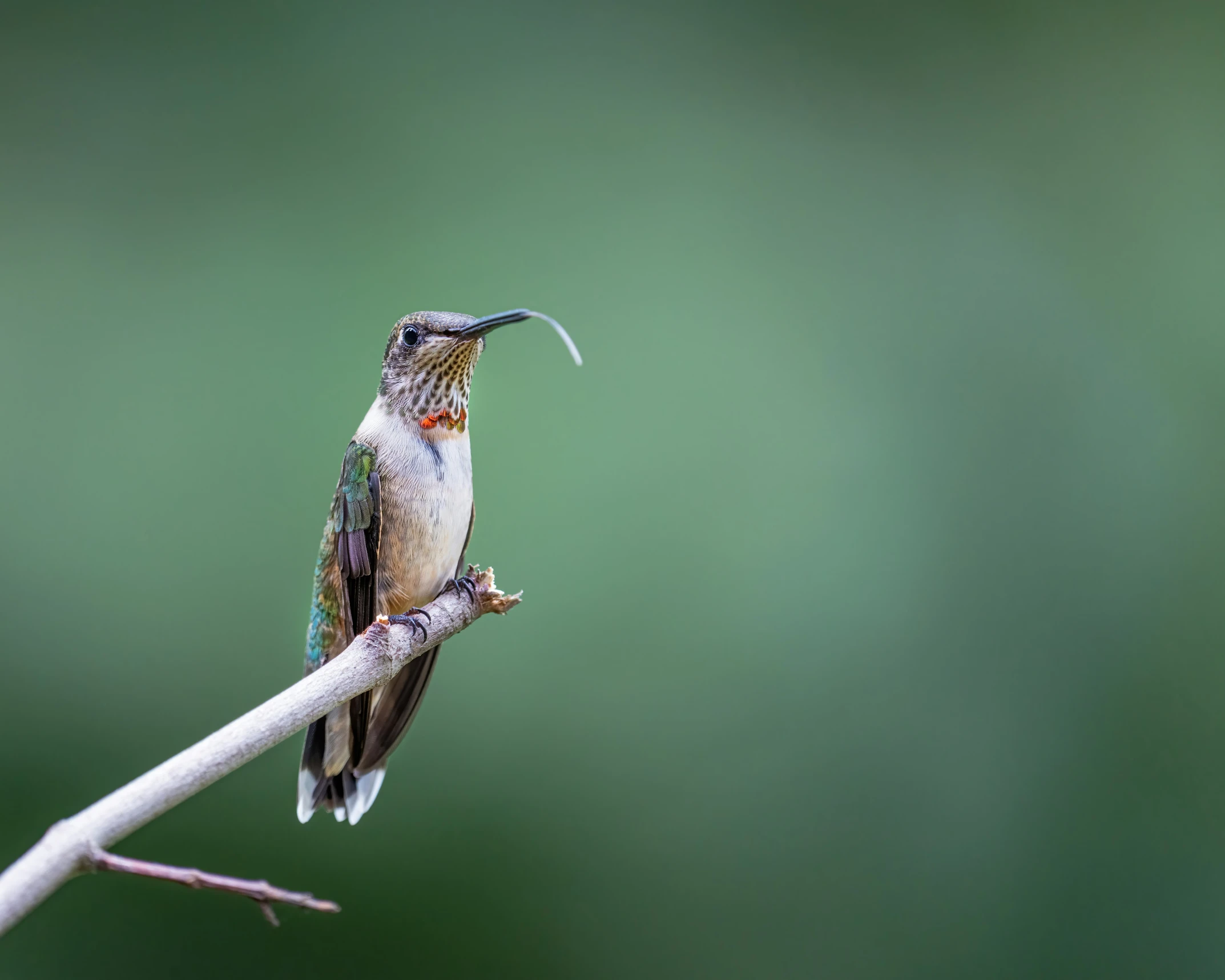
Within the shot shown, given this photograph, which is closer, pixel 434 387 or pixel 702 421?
pixel 434 387

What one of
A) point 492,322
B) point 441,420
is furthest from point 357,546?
point 492,322

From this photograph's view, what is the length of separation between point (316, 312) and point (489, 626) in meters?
1.04

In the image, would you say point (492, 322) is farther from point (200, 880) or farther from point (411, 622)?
Answer: point (200, 880)

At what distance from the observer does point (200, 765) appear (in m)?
0.84

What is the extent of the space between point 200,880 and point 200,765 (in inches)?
5.2

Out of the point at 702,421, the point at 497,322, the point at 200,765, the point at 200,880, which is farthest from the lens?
the point at 702,421

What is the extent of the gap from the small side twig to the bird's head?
656mm

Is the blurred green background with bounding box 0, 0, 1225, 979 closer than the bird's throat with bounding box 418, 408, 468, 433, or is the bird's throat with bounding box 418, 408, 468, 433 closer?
the bird's throat with bounding box 418, 408, 468, 433

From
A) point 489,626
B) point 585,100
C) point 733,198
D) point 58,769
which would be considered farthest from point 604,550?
point 58,769

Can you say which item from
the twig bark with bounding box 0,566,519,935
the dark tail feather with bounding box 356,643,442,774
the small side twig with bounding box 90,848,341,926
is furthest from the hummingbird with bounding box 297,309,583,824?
the small side twig with bounding box 90,848,341,926

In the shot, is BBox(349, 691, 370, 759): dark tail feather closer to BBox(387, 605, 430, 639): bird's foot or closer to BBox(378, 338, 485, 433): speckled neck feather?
BBox(387, 605, 430, 639): bird's foot

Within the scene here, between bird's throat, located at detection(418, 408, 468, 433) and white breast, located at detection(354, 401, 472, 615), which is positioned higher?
bird's throat, located at detection(418, 408, 468, 433)

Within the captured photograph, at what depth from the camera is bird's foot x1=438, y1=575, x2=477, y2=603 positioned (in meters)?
1.27

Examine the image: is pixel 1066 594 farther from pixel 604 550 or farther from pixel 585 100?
Answer: pixel 585 100
